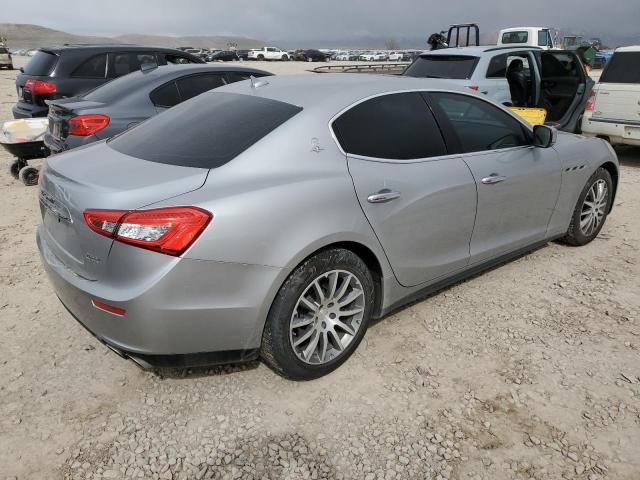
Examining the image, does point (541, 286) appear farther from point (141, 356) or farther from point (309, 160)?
point (141, 356)

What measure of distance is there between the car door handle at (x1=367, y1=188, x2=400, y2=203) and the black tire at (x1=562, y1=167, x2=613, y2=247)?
7.56 ft

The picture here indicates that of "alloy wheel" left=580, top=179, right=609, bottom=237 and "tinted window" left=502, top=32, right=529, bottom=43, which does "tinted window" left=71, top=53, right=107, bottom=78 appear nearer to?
"alloy wheel" left=580, top=179, right=609, bottom=237

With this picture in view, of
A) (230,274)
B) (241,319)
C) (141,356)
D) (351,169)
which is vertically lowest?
(141,356)

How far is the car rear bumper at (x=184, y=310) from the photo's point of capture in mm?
2201

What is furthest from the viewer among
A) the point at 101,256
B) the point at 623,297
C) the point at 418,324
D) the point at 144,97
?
the point at 144,97

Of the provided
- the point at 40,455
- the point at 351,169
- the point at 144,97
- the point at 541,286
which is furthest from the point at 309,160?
the point at 144,97

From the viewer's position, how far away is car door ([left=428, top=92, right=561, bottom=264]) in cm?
335

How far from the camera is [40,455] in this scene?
2287mm

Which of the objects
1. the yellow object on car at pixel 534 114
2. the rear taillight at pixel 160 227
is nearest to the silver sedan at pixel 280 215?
the rear taillight at pixel 160 227

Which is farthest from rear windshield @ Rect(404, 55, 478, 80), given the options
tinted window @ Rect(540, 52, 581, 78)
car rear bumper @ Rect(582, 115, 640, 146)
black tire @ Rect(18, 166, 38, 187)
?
black tire @ Rect(18, 166, 38, 187)

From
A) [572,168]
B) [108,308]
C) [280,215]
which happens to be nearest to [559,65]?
[572,168]

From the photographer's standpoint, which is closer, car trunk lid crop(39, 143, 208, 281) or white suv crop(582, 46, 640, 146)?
car trunk lid crop(39, 143, 208, 281)

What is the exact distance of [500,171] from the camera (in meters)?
3.46

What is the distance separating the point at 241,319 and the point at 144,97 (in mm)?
3878
